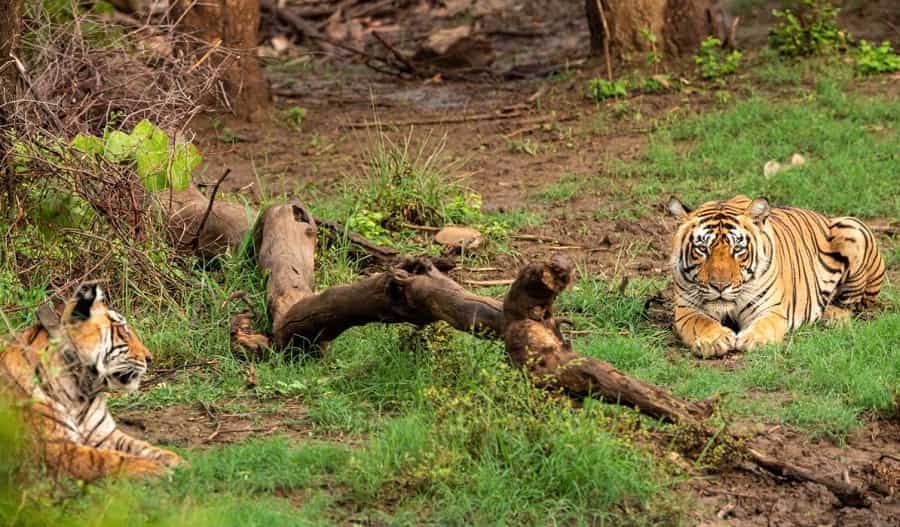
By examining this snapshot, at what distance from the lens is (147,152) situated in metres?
7.74

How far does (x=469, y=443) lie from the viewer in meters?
5.43

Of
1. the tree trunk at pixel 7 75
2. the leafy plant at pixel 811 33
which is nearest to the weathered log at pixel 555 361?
the tree trunk at pixel 7 75

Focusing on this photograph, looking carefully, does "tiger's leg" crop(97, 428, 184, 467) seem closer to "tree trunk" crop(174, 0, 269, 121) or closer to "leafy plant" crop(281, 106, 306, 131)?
"tree trunk" crop(174, 0, 269, 121)

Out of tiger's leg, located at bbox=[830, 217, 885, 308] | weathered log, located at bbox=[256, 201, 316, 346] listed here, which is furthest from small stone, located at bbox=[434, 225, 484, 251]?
tiger's leg, located at bbox=[830, 217, 885, 308]

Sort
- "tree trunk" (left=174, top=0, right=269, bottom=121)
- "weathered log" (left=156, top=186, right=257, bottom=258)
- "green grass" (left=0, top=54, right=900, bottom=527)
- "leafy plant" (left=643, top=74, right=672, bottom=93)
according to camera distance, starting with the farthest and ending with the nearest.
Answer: "leafy plant" (left=643, top=74, right=672, bottom=93)
"tree trunk" (left=174, top=0, right=269, bottom=121)
"weathered log" (left=156, top=186, right=257, bottom=258)
"green grass" (left=0, top=54, right=900, bottom=527)

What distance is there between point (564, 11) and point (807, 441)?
1218 cm

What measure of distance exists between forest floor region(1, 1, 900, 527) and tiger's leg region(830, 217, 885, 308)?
0.50ft

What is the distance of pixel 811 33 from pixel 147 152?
7562 mm

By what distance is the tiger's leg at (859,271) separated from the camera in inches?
318

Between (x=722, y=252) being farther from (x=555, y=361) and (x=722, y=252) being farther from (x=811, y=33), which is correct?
(x=811, y=33)

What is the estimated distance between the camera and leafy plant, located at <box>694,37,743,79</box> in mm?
12766

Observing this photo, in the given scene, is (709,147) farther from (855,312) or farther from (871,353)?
(871,353)

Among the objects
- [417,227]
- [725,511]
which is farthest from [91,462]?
[417,227]

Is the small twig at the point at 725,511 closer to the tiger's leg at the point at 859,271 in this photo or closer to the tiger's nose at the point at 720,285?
the tiger's nose at the point at 720,285
